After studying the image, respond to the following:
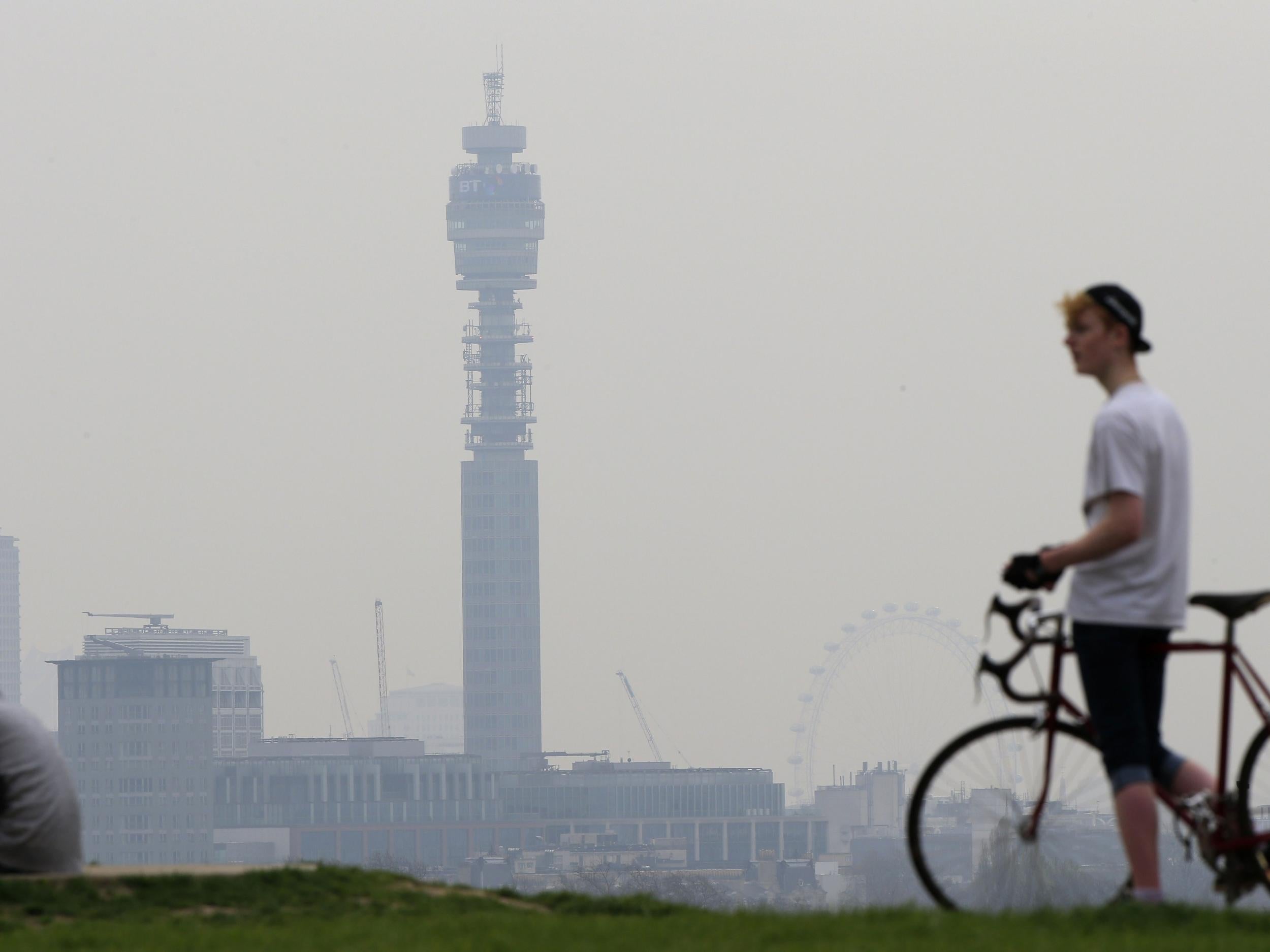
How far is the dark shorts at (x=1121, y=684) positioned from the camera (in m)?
6.29

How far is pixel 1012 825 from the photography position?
680 centimetres

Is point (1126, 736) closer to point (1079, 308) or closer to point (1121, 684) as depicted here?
point (1121, 684)

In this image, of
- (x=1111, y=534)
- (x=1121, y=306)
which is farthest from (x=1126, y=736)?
(x=1121, y=306)

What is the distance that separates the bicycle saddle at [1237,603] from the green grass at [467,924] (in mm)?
878

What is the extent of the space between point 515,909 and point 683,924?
4.63 ft

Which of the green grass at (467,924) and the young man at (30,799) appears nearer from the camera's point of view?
the green grass at (467,924)

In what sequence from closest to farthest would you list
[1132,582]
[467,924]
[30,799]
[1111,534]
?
1. [1111,534]
2. [1132,582]
3. [467,924]
4. [30,799]

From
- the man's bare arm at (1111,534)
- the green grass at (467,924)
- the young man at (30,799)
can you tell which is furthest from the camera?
the young man at (30,799)

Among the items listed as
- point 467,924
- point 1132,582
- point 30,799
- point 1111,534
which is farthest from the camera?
point 30,799

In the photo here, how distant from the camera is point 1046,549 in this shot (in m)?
6.41

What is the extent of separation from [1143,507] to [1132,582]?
0.23 meters

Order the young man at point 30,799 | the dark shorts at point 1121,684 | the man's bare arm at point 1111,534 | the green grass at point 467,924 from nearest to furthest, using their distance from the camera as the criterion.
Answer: the green grass at point 467,924, the man's bare arm at point 1111,534, the dark shorts at point 1121,684, the young man at point 30,799

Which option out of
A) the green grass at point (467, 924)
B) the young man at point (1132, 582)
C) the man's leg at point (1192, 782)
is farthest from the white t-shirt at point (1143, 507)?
the green grass at point (467, 924)

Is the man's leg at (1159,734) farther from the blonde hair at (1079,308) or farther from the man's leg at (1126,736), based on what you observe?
the blonde hair at (1079,308)
